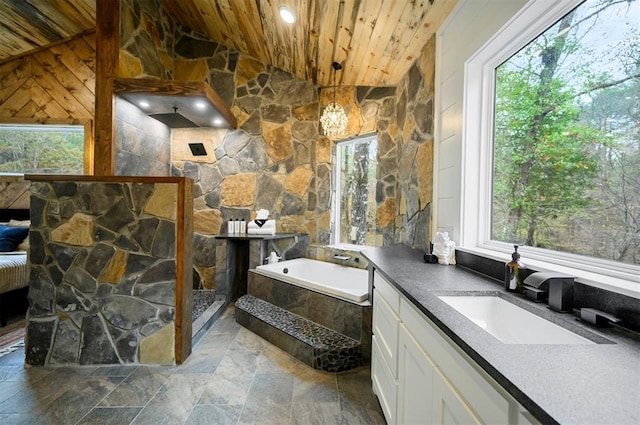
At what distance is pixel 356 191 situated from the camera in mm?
3619

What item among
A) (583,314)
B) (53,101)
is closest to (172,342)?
(583,314)

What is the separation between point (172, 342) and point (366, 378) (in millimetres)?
1483

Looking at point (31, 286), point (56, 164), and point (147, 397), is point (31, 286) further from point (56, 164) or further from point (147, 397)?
point (56, 164)

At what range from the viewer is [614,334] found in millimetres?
809

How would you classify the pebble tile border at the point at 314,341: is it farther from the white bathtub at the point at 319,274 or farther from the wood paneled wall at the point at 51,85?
the wood paneled wall at the point at 51,85

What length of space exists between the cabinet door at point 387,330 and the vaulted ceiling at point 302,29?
214cm

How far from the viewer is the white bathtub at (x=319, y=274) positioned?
280 cm

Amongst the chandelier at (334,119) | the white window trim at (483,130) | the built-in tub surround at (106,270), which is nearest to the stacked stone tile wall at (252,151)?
the chandelier at (334,119)

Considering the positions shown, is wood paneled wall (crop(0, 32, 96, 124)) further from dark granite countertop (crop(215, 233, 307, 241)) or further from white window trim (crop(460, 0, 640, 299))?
white window trim (crop(460, 0, 640, 299))

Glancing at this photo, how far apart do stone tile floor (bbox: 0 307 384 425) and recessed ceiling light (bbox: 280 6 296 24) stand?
2976 mm

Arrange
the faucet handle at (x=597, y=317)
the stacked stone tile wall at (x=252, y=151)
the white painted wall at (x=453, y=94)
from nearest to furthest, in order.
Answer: the faucet handle at (x=597, y=317) < the white painted wall at (x=453, y=94) < the stacked stone tile wall at (x=252, y=151)

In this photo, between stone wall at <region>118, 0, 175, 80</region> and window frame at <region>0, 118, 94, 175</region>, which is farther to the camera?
window frame at <region>0, 118, 94, 175</region>

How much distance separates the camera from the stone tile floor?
156 cm

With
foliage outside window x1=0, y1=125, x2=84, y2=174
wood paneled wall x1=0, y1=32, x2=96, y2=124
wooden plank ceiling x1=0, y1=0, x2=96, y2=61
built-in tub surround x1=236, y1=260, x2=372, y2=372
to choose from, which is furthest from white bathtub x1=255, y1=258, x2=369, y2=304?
wooden plank ceiling x1=0, y1=0, x2=96, y2=61
